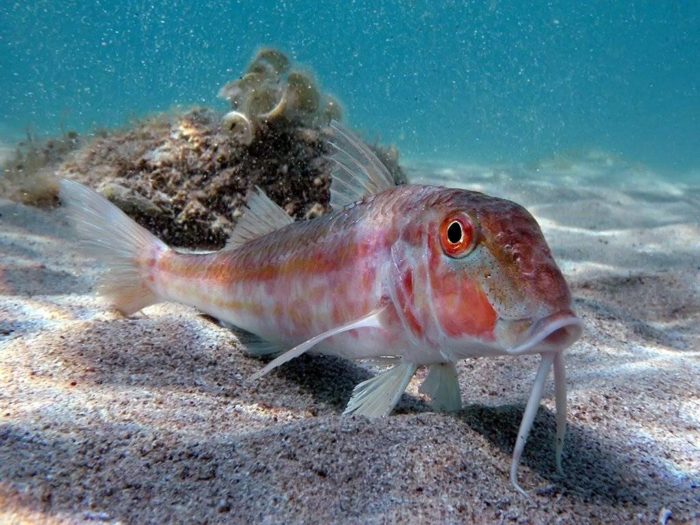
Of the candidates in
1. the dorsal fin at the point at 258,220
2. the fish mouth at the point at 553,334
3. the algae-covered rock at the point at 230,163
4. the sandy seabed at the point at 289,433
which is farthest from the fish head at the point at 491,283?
the algae-covered rock at the point at 230,163

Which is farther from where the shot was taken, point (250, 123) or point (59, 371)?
point (250, 123)

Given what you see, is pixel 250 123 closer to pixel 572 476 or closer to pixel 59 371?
pixel 59 371

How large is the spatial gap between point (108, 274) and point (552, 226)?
22.8 ft

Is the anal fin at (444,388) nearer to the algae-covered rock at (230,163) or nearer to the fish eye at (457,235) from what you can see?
the fish eye at (457,235)

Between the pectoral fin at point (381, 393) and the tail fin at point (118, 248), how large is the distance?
2001 millimetres

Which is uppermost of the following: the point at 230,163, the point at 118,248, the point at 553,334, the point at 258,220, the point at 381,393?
the point at 230,163

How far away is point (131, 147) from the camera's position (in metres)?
6.06

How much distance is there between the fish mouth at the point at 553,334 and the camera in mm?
1596

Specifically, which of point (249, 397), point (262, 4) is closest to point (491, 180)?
point (249, 397)

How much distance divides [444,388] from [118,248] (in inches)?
104

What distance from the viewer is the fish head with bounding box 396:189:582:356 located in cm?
164

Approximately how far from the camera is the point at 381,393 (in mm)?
2248

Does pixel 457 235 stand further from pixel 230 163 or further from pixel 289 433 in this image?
pixel 230 163

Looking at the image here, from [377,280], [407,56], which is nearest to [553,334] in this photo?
[377,280]
